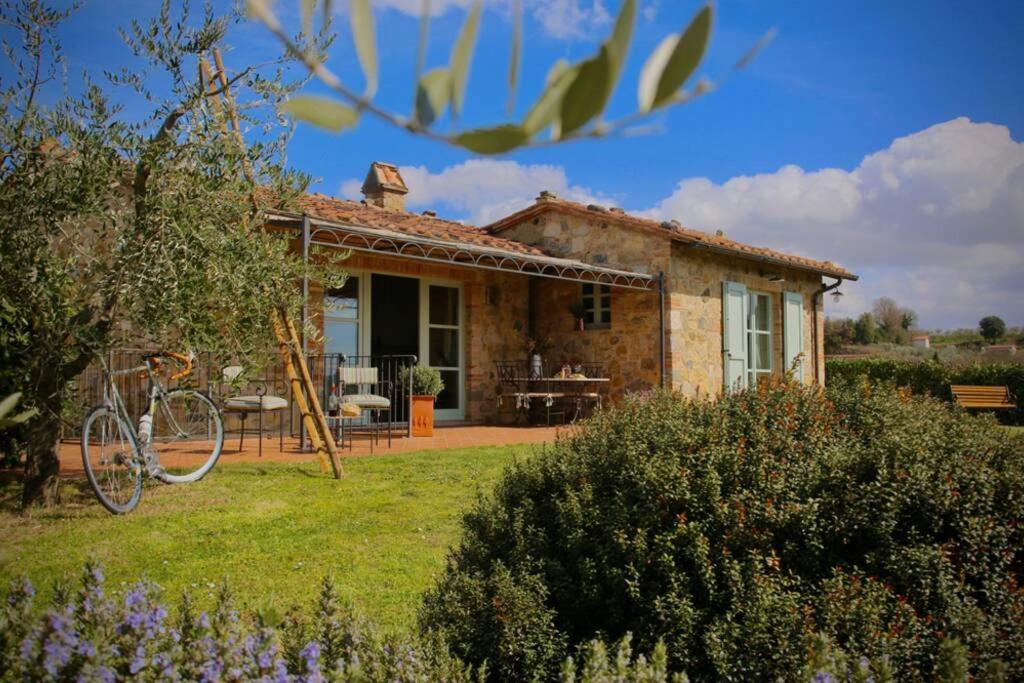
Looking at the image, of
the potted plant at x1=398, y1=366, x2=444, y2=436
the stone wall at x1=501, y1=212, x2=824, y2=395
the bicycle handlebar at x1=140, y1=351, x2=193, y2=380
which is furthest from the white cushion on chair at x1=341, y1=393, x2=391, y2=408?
the stone wall at x1=501, y1=212, x2=824, y2=395

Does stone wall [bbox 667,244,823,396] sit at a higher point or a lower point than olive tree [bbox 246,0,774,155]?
higher

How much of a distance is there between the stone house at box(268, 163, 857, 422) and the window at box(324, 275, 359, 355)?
2 centimetres

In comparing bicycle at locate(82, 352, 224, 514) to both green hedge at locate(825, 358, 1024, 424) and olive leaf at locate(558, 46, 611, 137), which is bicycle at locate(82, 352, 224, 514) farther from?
green hedge at locate(825, 358, 1024, 424)

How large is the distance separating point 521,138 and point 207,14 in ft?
14.6

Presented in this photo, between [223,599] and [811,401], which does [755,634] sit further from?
[223,599]

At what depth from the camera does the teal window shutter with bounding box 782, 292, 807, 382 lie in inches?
542

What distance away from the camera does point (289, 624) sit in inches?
76.7

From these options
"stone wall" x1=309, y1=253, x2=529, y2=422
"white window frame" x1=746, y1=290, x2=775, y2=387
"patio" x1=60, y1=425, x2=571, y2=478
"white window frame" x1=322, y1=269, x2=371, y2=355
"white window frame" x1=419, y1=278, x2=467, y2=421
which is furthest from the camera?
"white window frame" x1=746, y1=290, x2=775, y2=387

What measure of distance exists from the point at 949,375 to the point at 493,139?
1940 centimetres

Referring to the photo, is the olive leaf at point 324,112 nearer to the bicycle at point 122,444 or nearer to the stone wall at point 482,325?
the bicycle at point 122,444

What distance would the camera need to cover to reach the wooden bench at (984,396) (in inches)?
578

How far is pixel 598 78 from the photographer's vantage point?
377 mm

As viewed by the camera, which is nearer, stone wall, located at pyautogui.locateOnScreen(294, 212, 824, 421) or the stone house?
the stone house

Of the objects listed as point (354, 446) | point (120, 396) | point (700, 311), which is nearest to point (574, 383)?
point (700, 311)
